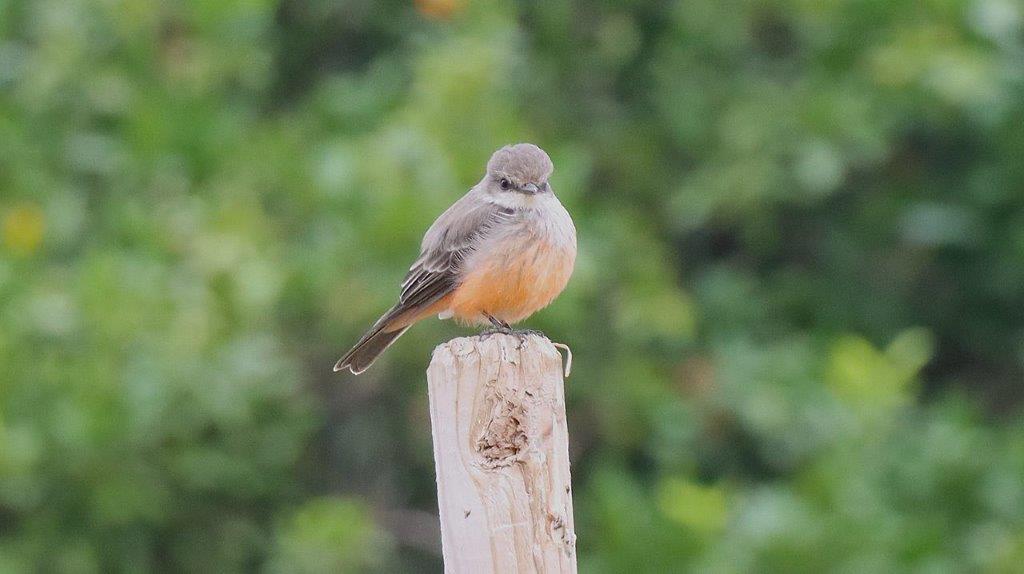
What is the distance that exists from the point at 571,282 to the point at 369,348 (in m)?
2.18

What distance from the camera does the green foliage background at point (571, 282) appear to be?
7316 millimetres

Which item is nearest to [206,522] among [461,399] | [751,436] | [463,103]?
[463,103]

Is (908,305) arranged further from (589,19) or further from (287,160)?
(287,160)

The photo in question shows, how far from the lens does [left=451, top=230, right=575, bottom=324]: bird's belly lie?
16.9 feet

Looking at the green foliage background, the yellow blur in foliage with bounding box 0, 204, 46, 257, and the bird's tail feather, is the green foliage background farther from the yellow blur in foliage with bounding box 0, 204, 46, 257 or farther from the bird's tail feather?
the bird's tail feather

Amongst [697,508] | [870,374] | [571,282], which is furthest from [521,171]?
[870,374]

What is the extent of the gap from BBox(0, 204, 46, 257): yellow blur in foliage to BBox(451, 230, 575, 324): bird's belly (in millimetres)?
3081

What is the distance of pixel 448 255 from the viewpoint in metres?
5.36

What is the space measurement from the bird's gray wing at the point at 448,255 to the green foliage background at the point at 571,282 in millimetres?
1896

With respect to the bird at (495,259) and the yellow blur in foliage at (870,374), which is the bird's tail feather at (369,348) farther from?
A: the yellow blur in foliage at (870,374)


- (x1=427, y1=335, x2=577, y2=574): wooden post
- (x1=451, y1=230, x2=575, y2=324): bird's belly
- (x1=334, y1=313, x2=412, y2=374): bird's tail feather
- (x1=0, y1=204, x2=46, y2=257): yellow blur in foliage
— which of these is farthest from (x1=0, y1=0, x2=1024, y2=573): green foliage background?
(x1=427, y1=335, x2=577, y2=574): wooden post

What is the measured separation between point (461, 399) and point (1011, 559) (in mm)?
4813

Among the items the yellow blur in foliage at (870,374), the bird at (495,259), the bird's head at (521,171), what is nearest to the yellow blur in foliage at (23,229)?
the bird at (495,259)

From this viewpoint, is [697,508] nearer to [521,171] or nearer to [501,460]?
[521,171]
